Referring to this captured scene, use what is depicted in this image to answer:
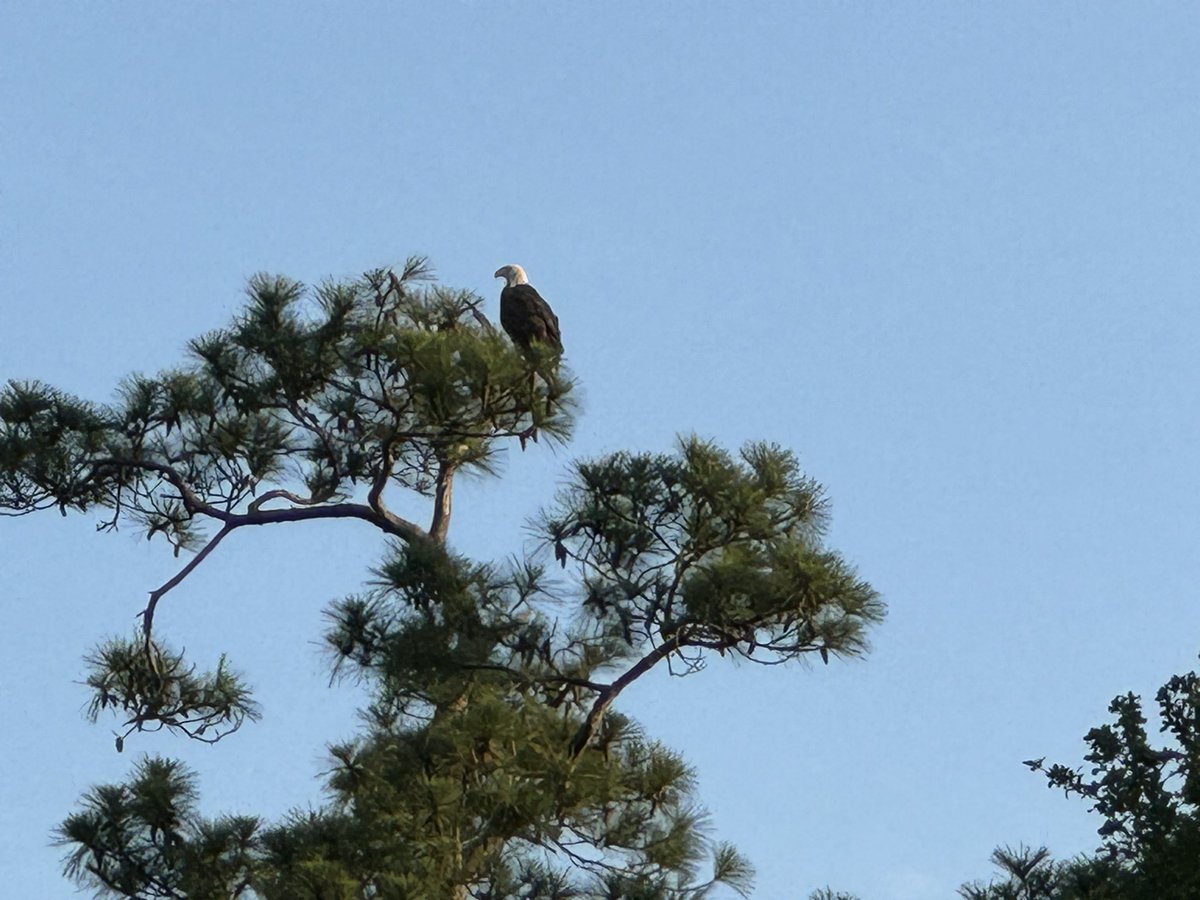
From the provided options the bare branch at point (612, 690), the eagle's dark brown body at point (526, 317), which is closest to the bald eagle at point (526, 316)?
Result: the eagle's dark brown body at point (526, 317)

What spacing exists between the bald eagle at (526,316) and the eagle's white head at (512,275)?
1.24 feet

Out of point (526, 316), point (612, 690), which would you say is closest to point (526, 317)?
point (526, 316)

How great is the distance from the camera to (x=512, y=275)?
335 inches

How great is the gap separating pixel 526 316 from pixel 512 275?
642mm

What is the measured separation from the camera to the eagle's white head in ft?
27.8

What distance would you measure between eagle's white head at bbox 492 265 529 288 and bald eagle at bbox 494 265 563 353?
0.38 m

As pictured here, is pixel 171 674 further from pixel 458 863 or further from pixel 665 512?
pixel 665 512

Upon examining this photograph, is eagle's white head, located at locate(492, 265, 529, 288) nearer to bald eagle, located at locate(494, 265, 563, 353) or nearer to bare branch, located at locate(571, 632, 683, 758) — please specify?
bald eagle, located at locate(494, 265, 563, 353)

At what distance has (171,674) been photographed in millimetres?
7309

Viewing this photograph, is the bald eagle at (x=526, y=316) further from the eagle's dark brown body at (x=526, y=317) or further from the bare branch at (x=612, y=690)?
the bare branch at (x=612, y=690)

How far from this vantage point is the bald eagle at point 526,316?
25.7 feet

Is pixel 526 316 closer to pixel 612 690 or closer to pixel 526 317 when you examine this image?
pixel 526 317

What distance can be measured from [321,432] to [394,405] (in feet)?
1.25

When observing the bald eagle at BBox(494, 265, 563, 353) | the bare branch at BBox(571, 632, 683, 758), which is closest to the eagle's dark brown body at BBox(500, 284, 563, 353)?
the bald eagle at BBox(494, 265, 563, 353)
